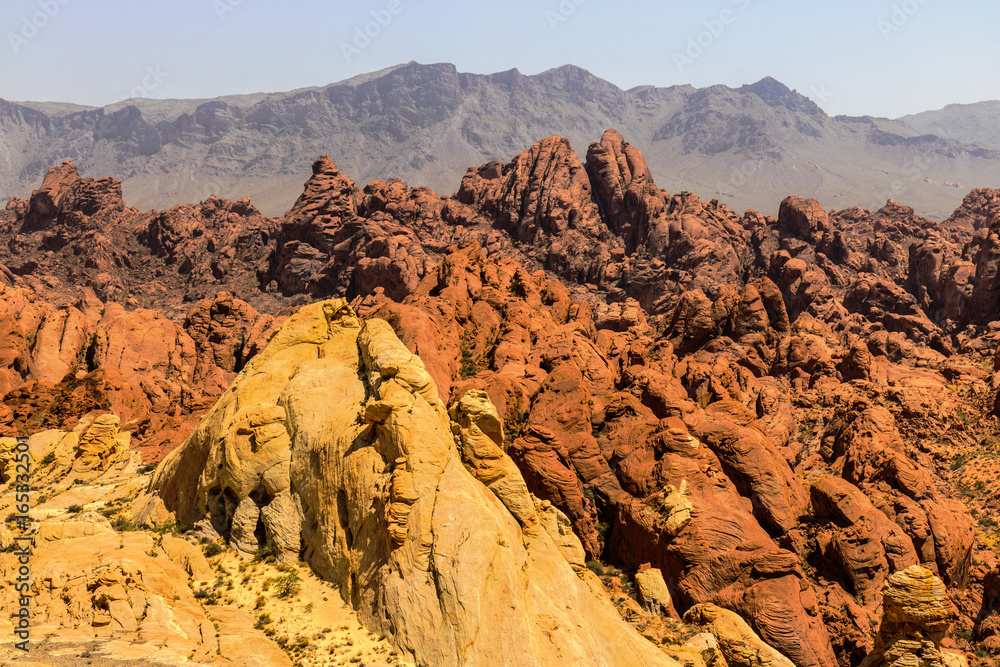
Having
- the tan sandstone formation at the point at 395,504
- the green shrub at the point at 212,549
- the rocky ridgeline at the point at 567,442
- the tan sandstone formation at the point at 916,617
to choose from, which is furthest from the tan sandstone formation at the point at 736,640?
the green shrub at the point at 212,549

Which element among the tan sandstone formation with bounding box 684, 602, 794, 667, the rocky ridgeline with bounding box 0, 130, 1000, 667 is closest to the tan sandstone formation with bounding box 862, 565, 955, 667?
the rocky ridgeline with bounding box 0, 130, 1000, 667

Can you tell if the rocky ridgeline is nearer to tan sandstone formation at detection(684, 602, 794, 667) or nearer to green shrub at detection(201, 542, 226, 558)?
tan sandstone formation at detection(684, 602, 794, 667)

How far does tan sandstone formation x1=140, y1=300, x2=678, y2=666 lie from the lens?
15.7 meters

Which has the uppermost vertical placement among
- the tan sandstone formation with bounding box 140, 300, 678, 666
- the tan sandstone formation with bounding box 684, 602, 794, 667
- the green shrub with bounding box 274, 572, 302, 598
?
the tan sandstone formation with bounding box 140, 300, 678, 666

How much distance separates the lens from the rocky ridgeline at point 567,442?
17.8 m

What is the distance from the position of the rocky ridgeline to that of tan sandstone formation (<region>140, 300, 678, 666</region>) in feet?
0.28

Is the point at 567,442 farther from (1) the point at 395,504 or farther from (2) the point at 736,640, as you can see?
(1) the point at 395,504

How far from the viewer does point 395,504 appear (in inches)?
655

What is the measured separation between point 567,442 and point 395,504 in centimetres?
1714

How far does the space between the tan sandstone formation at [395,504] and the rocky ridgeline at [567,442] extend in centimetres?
8

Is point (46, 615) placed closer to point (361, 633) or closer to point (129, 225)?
point (361, 633)

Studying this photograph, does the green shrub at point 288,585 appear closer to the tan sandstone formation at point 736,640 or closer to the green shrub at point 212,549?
the green shrub at point 212,549

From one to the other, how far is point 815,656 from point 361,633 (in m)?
17.8

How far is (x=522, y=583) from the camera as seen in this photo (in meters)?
16.9
